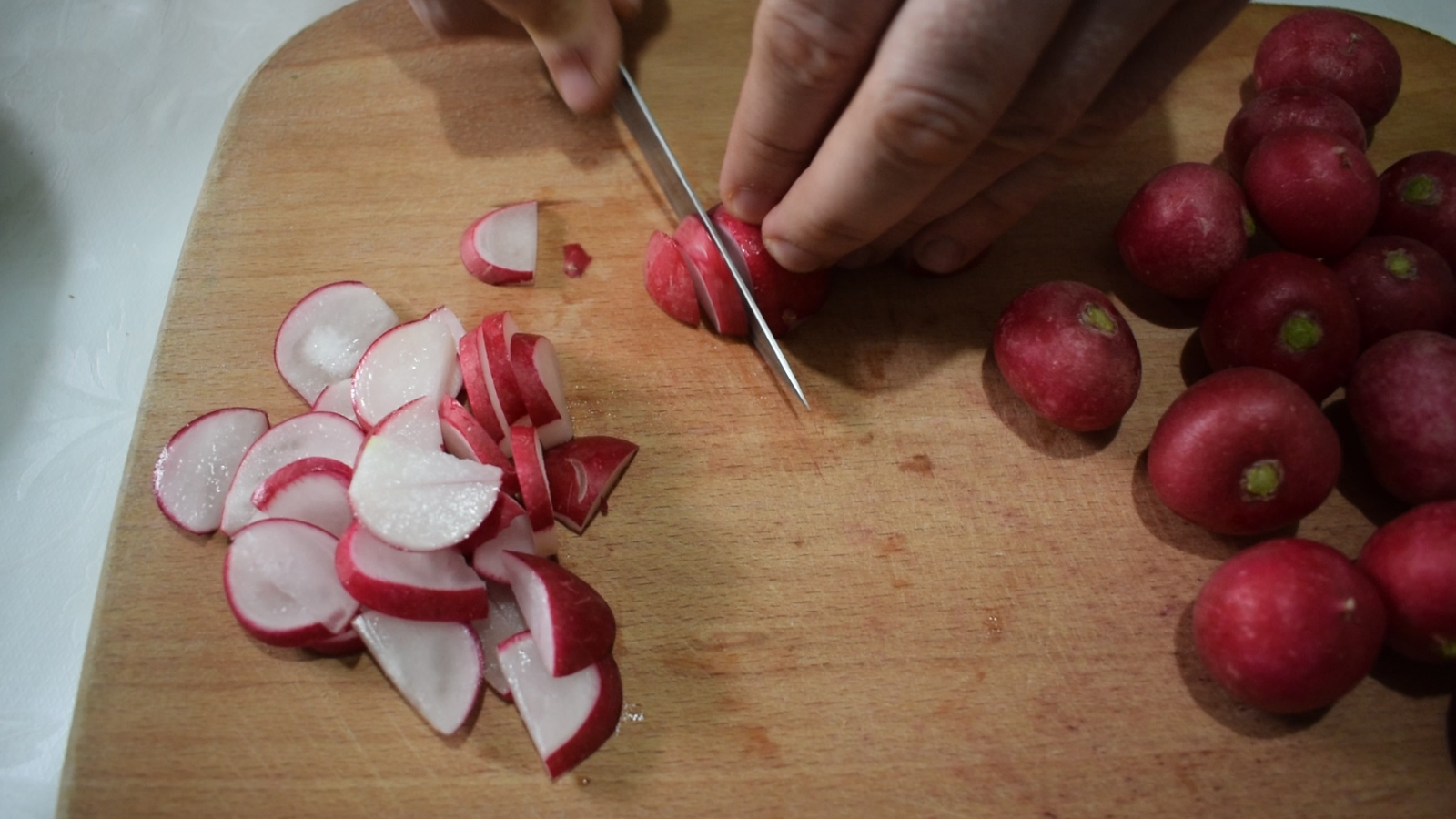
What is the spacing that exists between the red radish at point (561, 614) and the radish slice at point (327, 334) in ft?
2.21

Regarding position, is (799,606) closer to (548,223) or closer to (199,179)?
(548,223)

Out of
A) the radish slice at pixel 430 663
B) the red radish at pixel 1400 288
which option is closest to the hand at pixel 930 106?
the red radish at pixel 1400 288

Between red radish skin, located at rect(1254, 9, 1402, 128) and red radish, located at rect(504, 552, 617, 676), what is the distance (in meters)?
2.29

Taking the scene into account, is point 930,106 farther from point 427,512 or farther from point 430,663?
point 430,663

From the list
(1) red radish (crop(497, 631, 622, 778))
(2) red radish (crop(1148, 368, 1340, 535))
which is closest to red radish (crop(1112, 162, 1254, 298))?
(2) red radish (crop(1148, 368, 1340, 535))

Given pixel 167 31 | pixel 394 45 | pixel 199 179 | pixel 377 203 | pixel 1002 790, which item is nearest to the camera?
pixel 1002 790

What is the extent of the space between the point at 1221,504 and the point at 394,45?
2423 mm

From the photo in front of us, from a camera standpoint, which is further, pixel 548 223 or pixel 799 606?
pixel 548 223

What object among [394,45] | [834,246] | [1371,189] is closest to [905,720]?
[834,246]

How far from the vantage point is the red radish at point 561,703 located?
1690 millimetres

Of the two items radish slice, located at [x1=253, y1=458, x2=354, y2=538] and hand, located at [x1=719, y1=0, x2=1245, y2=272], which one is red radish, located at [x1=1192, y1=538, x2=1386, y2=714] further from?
radish slice, located at [x1=253, y1=458, x2=354, y2=538]

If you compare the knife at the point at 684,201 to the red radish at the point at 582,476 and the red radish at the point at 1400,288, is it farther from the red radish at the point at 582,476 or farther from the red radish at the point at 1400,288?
the red radish at the point at 1400,288

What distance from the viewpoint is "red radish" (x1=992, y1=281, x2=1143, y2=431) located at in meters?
1.93

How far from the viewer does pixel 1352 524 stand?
201 cm
